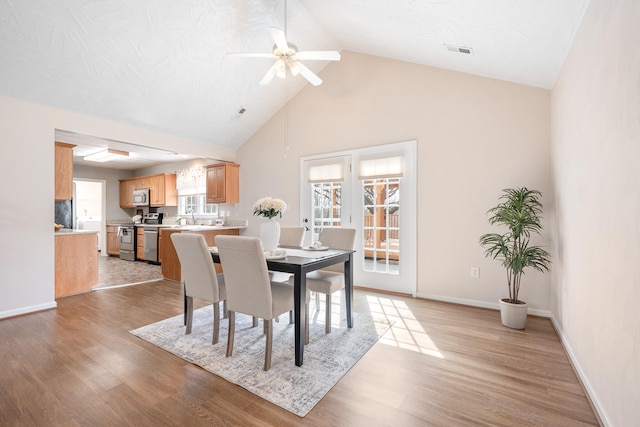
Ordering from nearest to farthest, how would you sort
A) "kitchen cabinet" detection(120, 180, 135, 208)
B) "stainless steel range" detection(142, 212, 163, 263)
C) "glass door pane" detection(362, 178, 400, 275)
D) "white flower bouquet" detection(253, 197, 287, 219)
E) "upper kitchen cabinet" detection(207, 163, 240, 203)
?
"white flower bouquet" detection(253, 197, 287, 219)
"glass door pane" detection(362, 178, 400, 275)
"upper kitchen cabinet" detection(207, 163, 240, 203)
"stainless steel range" detection(142, 212, 163, 263)
"kitchen cabinet" detection(120, 180, 135, 208)

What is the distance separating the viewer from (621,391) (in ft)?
4.35

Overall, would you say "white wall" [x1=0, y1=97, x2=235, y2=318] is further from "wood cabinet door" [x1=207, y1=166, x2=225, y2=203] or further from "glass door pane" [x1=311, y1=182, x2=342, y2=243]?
"glass door pane" [x1=311, y1=182, x2=342, y2=243]

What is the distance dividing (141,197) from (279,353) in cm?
656

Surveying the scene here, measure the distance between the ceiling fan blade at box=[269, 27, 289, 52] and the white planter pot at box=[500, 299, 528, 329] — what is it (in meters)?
3.23

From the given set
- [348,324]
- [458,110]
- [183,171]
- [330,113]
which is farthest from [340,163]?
[183,171]

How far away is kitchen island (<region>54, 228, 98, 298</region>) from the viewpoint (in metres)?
3.82

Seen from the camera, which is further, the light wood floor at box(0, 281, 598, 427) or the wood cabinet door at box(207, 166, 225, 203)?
the wood cabinet door at box(207, 166, 225, 203)

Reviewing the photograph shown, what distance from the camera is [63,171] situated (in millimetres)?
3930

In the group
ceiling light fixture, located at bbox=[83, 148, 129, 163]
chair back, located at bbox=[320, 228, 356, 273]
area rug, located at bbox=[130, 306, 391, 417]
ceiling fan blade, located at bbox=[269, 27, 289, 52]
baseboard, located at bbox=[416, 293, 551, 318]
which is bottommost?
area rug, located at bbox=[130, 306, 391, 417]

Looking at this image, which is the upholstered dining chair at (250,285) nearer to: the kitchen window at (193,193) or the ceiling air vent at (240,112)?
the ceiling air vent at (240,112)

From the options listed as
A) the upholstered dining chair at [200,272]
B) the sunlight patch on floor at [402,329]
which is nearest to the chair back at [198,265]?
the upholstered dining chair at [200,272]

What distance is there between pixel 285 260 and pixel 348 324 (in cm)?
104

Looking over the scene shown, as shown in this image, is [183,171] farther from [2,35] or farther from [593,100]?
[593,100]

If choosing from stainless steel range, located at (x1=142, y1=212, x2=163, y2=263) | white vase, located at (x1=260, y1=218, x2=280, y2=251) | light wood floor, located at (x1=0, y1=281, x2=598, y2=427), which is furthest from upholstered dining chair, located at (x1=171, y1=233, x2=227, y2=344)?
stainless steel range, located at (x1=142, y1=212, x2=163, y2=263)
